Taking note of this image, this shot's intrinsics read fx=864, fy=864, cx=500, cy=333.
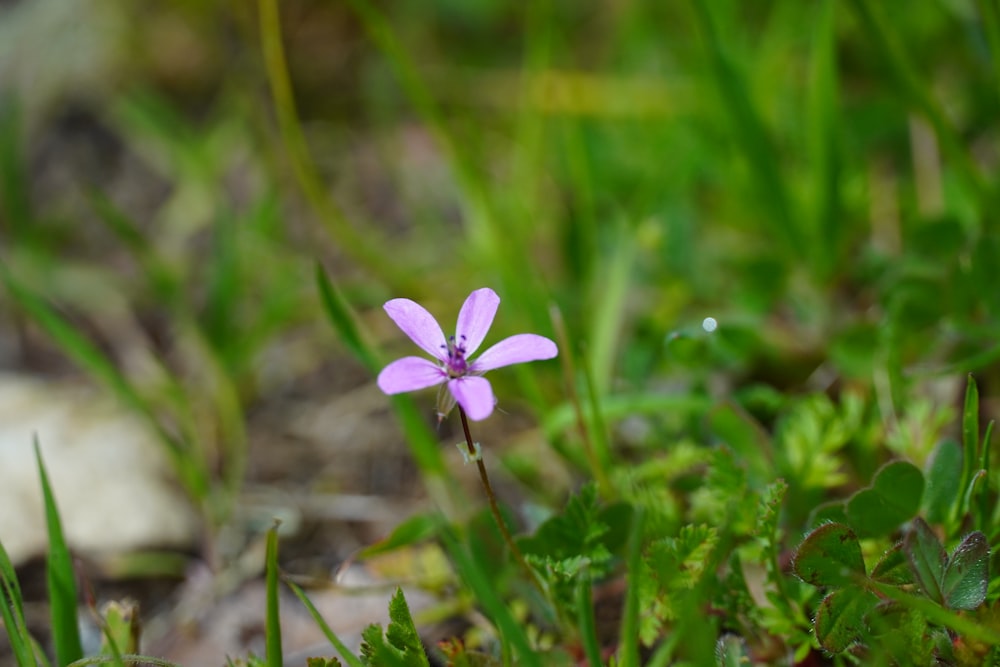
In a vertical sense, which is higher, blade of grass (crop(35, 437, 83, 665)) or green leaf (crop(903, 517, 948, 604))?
blade of grass (crop(35, 437, 83, 665))

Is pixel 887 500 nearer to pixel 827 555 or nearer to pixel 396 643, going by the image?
pixel 827 555

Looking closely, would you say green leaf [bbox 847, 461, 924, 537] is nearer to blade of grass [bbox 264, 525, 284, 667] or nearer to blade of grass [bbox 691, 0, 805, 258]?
blade of grass [bbox 691, 0, 805, 258]

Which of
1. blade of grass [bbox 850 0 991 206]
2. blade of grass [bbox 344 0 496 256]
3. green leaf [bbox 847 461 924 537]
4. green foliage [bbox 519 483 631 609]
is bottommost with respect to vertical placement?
green leaf [bbox 847 461 924 537]

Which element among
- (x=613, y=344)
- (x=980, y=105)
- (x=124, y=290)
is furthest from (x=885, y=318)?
(x=124, y=290)

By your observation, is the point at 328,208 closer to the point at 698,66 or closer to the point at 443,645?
the point at 698,66

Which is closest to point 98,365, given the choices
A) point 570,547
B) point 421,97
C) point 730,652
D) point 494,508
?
point 421,97

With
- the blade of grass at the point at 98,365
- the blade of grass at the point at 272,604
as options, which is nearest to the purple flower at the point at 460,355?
the blade of grass at the point at 272,604

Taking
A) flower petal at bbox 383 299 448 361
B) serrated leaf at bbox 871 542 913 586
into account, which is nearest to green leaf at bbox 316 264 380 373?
flower petal at bbox 383 299 448 361

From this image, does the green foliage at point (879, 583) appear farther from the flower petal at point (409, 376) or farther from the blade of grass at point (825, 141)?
the blade of grass at point (825, 141)
